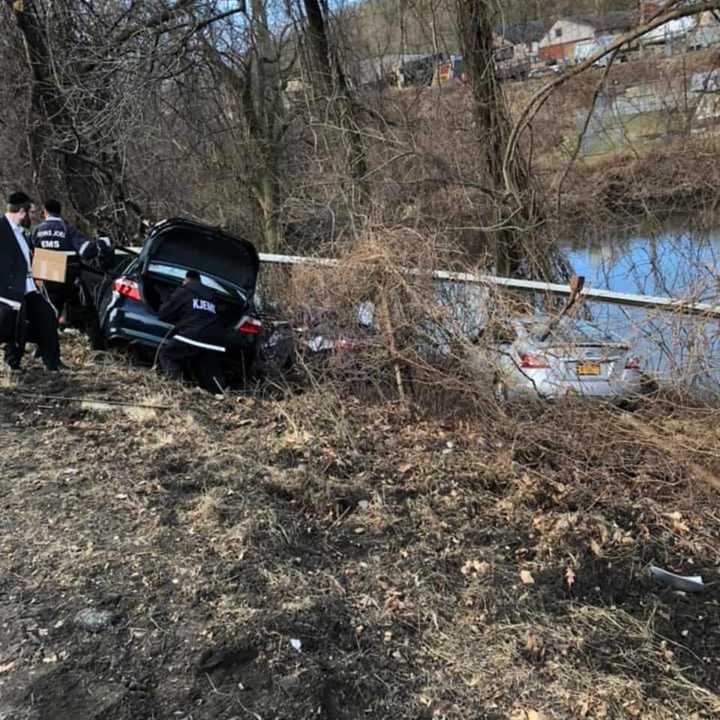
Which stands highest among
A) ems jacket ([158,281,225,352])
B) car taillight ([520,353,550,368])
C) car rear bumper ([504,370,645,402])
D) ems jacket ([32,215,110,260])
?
ems jacket ([32,215,110,260])

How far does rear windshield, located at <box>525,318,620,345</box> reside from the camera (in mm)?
6469

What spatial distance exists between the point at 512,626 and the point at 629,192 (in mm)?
12103

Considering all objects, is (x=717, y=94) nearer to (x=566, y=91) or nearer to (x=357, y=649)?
(x=566, y=91)

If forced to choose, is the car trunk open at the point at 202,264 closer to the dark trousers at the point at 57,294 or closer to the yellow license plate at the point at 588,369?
the dark trousers at the point at 57,294

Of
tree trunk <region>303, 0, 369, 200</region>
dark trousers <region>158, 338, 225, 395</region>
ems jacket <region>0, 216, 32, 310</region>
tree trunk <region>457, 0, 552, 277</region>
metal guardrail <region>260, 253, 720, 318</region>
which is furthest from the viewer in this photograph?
tree trunk <region>303, 0, 369, 200</region>

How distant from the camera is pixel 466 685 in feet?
10.3

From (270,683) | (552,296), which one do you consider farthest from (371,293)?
(270,683)

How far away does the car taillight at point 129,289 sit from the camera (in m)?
8.06

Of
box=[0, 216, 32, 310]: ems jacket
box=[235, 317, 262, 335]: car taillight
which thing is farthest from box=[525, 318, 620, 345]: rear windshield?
box=[0, 216, 32, 310]: ems jacket

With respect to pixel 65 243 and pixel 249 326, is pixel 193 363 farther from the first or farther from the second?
pixel 65 243

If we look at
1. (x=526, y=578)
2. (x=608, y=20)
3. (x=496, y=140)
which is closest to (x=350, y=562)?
(x=526, y=578)

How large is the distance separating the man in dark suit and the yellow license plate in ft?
15.6

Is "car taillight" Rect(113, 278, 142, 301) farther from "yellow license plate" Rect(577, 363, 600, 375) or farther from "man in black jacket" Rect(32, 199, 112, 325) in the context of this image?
"yellow license plate" Rect(577, 363, 600, 375)

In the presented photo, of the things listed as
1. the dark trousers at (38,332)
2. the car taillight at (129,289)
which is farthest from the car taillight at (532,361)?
the dark trousers at (38,332)
